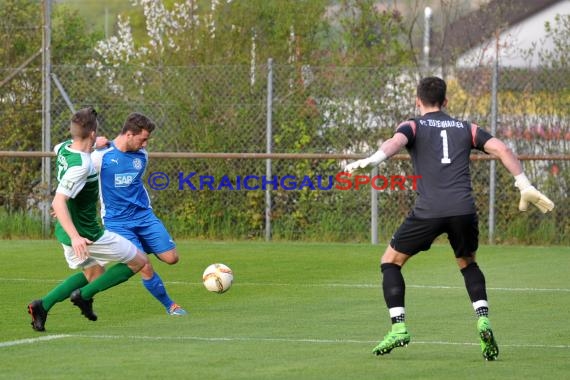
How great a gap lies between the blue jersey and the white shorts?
121 centimetres

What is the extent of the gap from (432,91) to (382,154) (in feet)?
2.42

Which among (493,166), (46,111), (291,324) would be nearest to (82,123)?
(291,324)

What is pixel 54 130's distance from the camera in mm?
20578

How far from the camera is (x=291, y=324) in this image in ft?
33.9

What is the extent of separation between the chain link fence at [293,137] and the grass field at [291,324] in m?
2.56

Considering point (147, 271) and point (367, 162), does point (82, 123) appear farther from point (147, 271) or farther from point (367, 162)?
point (367, 162)

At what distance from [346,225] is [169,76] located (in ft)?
11.7

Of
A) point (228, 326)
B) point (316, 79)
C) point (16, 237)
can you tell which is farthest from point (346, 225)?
point (228, 326)

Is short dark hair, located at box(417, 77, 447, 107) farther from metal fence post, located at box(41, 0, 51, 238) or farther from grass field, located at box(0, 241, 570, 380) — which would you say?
metal fence post, located at box(41, 0, 51, 238)

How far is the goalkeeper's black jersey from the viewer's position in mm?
8625

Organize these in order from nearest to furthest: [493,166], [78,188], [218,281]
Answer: [78,188] → [218,281] → [493,166]

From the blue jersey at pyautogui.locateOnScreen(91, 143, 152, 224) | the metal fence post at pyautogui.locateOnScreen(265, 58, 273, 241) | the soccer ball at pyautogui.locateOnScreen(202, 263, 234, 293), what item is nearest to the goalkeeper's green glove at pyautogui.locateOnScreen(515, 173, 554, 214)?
the soccer ball at pyautogui.locateOnScreen(202, 263, 234, 293)

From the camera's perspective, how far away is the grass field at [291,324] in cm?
791

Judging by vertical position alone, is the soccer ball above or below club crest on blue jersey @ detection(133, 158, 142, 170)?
below
